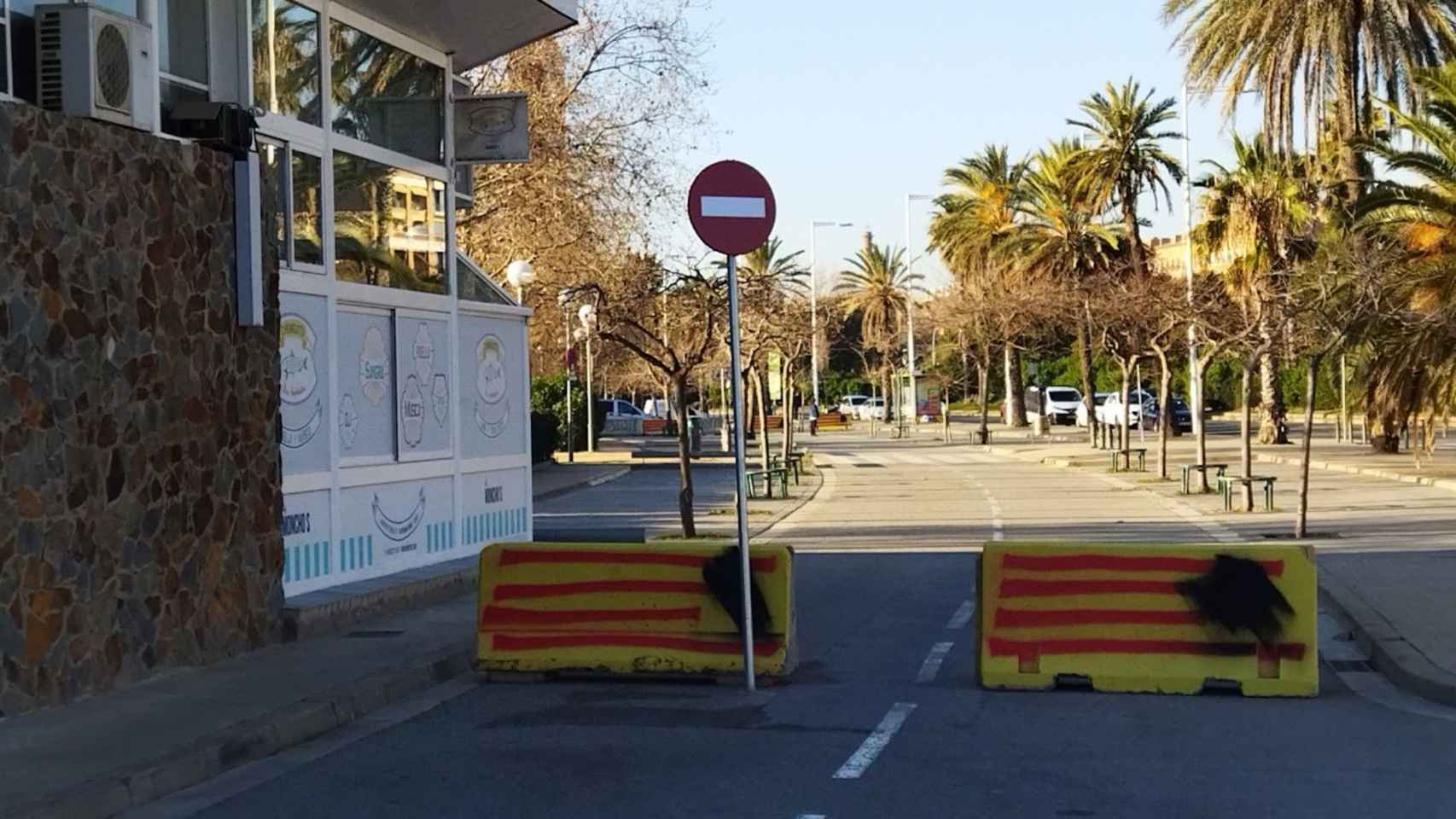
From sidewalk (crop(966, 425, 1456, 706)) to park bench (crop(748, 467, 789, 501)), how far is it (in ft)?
23.5

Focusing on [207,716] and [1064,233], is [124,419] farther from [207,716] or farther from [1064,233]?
[1064,233]

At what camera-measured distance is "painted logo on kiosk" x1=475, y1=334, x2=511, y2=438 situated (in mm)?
17750

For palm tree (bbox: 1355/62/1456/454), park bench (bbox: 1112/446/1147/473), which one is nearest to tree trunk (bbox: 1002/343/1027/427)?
park bench (bbox: 1112/446/1147/473)

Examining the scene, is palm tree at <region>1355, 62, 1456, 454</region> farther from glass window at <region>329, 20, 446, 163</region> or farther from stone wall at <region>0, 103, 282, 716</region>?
stone wall at <region>0, 103, 282, 716</region>

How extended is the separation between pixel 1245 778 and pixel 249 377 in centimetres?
755

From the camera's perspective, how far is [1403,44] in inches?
1549

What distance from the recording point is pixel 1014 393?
3167 inches

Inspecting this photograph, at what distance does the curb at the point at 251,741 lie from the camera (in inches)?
312

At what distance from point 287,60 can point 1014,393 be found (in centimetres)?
6833

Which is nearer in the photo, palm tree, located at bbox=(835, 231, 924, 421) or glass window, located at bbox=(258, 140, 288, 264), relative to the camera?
glass window, located at bbox=(258, 140, 288, 264)

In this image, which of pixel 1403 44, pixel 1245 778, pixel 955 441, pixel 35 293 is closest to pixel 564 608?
pixel 35 293

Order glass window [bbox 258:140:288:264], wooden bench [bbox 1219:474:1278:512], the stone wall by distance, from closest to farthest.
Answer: the stone wall < glass window [bbox 258:140:288:264] < wooden bench [bbox 1219:474:1278:512]

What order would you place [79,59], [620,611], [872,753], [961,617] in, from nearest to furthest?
[872,753], [79,59], [620,611], [961,617]

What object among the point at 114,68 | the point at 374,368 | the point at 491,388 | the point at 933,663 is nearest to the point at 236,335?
the point at 114,68
